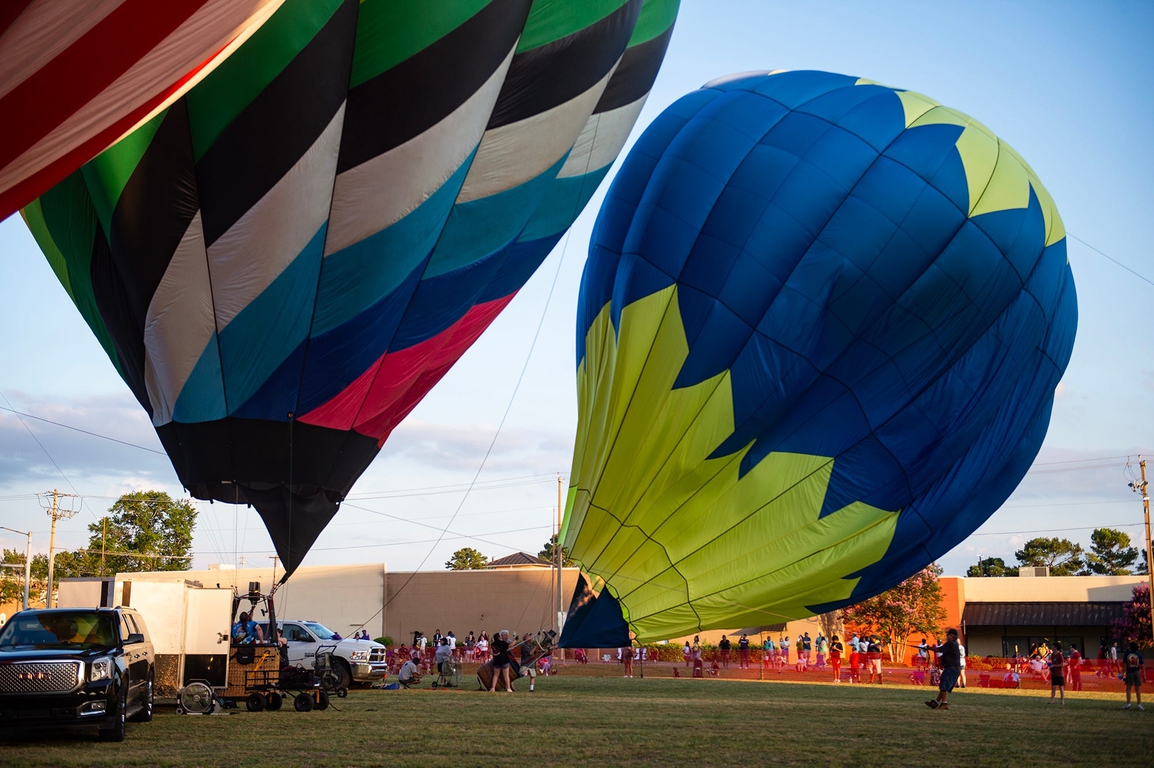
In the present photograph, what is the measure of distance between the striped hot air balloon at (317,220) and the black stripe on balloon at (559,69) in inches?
1.0

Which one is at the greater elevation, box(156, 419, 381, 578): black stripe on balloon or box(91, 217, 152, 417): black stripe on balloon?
box(91, 217, 152, 417): black stripe on balloon

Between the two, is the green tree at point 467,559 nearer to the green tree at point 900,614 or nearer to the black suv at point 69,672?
the green tree at point 900,614

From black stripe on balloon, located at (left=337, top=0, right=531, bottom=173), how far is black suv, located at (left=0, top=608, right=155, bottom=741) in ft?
16.9

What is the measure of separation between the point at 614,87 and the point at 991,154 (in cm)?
533

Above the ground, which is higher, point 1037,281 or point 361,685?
point 1037,281

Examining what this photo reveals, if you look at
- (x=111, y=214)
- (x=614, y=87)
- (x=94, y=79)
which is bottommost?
(x=94, y=79)

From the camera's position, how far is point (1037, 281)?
15.6 m

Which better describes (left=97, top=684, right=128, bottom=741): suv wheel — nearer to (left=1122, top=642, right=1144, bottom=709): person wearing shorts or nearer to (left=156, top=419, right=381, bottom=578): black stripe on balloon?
(left=156, top=419, right=381, bottom=578): black stripe on balloon

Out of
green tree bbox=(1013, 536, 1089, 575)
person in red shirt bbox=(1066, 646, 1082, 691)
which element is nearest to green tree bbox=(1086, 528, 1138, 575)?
green tree bbox=(1013, 536, 1089, 575)

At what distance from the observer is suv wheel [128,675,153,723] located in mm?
11656

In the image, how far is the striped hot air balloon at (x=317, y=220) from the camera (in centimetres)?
1094

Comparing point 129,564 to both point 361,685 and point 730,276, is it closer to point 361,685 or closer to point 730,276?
point 361,685

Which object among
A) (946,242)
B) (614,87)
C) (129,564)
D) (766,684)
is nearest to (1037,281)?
(946,242)

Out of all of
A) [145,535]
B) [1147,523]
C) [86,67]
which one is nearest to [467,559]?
[145,535]
